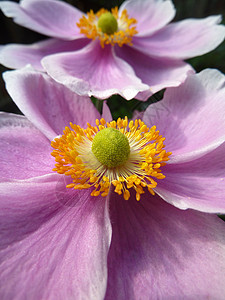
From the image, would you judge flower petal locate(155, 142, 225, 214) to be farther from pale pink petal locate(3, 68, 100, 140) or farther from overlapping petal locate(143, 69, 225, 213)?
pale pink petal locate(3, 68, 100, 140)

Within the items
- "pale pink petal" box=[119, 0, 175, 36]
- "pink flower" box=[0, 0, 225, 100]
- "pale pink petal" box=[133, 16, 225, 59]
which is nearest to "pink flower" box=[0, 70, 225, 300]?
"pink flower" box=[0, 0, 225, 100]

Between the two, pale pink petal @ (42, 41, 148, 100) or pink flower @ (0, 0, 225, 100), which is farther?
pink flower @ (0, 0, 225, 100)

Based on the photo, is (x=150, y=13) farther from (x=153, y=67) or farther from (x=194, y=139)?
(x=194, y=139)

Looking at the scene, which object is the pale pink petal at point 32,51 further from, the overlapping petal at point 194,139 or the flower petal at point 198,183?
the flower petal at point 198,183

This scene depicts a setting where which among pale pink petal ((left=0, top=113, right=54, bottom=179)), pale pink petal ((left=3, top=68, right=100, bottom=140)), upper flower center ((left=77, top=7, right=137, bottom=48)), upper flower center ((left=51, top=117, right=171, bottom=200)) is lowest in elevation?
upper flower center ((left=51, top=117, right=171, bottom=200))

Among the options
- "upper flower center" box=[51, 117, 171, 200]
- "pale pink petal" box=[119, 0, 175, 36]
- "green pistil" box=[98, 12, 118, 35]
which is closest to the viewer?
"upper flower center" box=[51, 117, 171, 200]

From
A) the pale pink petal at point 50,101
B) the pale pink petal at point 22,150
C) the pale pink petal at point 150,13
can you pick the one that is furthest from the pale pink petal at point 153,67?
the pale pink petal at point 22,150

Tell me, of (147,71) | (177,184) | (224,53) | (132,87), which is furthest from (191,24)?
(177,184)

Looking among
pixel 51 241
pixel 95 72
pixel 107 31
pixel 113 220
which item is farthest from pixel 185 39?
pixel 51 241
